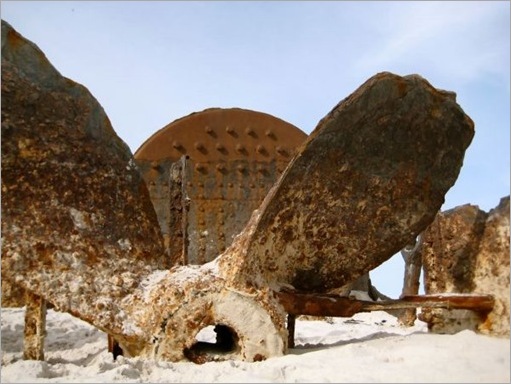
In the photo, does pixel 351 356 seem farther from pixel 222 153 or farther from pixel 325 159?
pixel 222 153

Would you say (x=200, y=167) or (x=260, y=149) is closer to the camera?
(x=200, y=167)

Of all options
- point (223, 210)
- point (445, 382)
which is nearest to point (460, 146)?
point (445, 382)

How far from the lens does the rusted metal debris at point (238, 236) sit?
2.92 meters

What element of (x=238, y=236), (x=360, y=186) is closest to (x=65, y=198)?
(x=238, y=236)

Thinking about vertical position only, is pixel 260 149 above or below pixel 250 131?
below

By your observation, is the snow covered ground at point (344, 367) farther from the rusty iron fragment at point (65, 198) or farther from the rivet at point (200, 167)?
the rivet at point (200, 167)

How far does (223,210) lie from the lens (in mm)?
6402

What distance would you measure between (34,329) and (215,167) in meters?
3.84

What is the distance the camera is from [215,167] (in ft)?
21.3

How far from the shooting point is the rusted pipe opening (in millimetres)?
2875

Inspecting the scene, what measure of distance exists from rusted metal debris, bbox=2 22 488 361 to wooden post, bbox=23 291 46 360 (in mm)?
72

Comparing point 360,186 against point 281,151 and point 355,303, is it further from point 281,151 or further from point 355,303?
point 281,151

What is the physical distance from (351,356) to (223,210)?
12.8 feet

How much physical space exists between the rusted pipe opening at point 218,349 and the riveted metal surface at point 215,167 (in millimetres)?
2884
